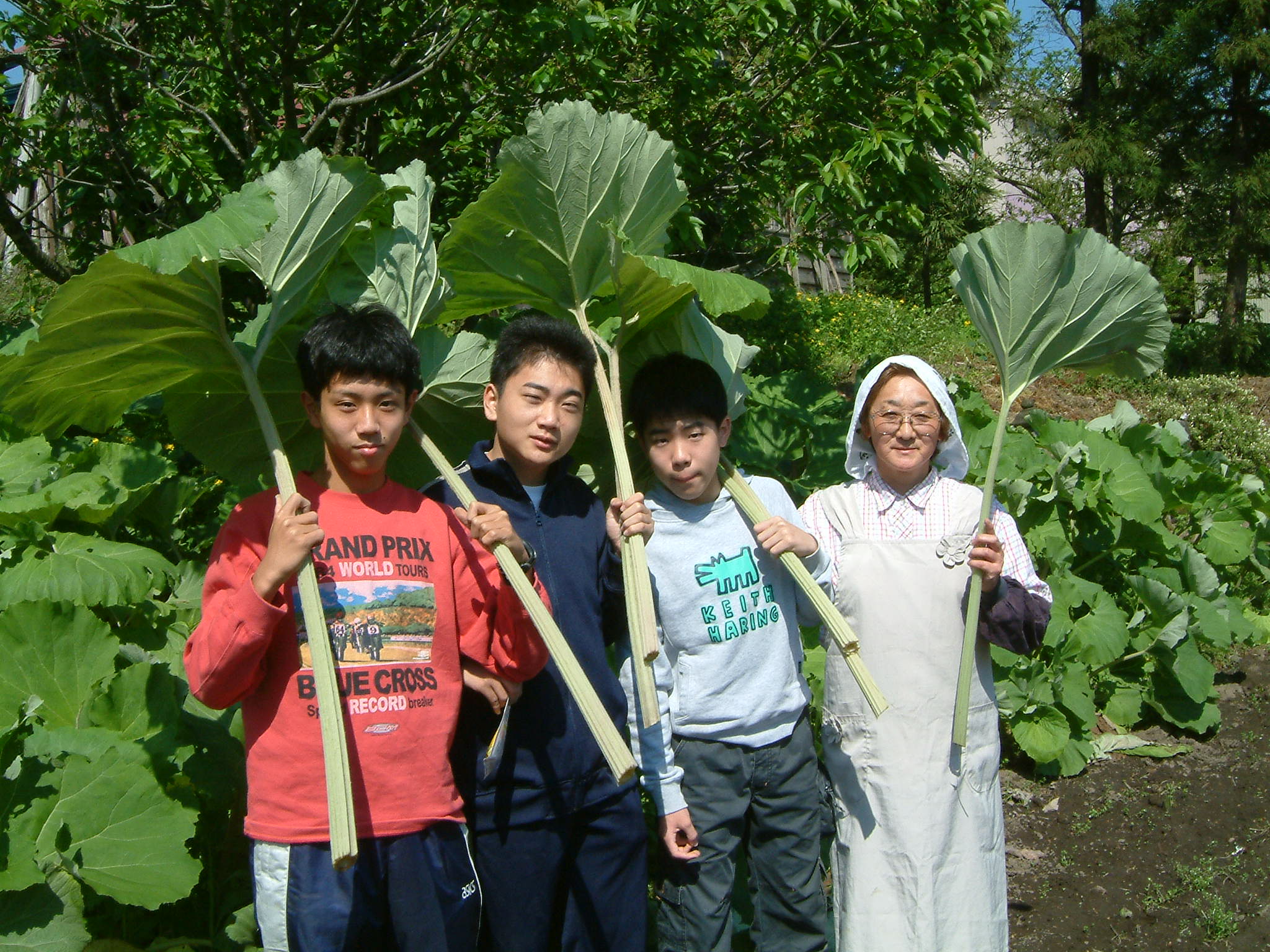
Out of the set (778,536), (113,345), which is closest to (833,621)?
(778,536)

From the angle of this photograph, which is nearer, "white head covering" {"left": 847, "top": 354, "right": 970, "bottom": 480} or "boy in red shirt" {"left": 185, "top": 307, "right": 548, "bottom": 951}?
"boy in red shirt" {"left": 185, "top": 307, "right": 548, "bottom": 951}

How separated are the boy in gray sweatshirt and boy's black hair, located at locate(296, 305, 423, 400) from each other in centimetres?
67

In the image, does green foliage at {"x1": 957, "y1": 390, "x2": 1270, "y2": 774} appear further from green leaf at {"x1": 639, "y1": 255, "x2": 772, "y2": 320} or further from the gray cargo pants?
green leaf at {"x1": 639, "y1": 255, "x2": 772, "y2": 320}

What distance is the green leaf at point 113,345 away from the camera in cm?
199

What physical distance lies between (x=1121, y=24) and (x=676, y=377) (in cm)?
1892

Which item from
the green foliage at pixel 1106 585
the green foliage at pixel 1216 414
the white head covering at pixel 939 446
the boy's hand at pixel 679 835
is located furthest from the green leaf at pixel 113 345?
the green foliage at pixel 1216 414

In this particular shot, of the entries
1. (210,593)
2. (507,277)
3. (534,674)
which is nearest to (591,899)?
(534,674)

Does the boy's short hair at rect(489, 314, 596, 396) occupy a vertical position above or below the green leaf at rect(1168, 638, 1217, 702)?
above

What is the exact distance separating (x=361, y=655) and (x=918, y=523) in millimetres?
1387

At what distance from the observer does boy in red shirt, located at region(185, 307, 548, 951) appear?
1983 mm

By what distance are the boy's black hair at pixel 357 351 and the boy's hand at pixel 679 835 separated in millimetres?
1120

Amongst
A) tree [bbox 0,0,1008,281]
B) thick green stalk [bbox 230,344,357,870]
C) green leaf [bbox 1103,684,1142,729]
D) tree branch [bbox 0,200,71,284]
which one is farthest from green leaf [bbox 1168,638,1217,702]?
tree branch [bbox 0,200,71,284]

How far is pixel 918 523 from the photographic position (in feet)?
8.87

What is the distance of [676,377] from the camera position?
2.63m
